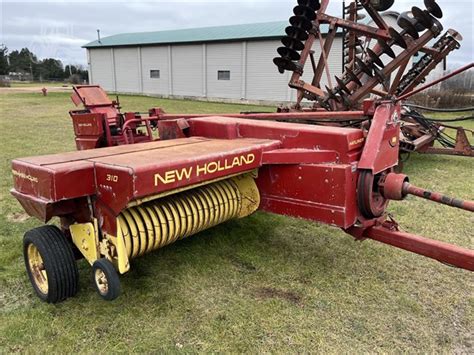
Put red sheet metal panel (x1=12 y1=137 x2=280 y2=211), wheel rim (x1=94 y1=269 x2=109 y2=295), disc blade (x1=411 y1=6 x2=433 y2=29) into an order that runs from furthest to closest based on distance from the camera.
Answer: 1. disc blade (x1=411 y1=6 x2=433 y2=29)
2. wheel rim (x1=94 y1=269 x2=109 y2=295)
3. red sheet metal panel (x1=12 y1=137 x2=280 y2=211)

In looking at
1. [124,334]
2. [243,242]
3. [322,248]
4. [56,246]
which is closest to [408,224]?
[322,248]

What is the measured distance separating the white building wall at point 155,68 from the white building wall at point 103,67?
337 centimetres

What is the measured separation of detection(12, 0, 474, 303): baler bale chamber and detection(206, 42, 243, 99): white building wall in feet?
63.9

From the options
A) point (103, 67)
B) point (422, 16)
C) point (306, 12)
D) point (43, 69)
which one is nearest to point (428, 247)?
point (422, 16)

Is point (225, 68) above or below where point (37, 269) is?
above

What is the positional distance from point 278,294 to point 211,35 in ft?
76.9

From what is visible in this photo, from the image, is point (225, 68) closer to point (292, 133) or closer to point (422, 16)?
point (422, 16)

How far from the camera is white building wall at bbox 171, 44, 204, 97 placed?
24219 millimetres

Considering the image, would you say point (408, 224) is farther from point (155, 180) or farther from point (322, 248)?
point (155, 180)

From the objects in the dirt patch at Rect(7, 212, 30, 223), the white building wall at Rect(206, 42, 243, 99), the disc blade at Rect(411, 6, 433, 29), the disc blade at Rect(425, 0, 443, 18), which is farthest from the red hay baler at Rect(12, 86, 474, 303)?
the white building wall at Rect(206, 42, 243, 99)

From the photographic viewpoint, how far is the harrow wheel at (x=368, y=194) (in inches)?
108

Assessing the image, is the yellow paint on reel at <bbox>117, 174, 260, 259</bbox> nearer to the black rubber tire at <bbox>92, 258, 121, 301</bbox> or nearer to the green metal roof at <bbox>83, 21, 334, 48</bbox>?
the black rubber tire at <bbox>92, 258, 121, 301</bbox>

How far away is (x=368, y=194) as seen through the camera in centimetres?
275

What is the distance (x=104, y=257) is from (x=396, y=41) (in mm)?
4212
